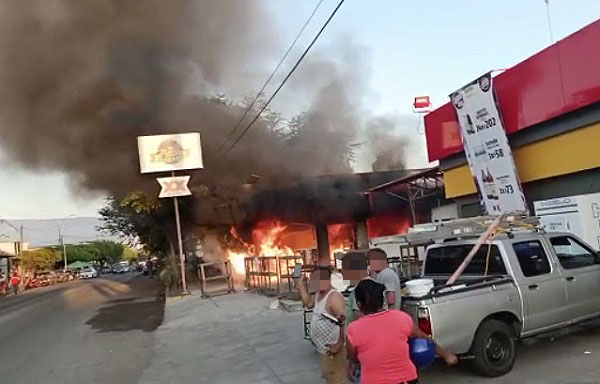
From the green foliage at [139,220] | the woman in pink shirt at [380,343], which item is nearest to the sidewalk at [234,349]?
the woman in pink shirt at [380,343]

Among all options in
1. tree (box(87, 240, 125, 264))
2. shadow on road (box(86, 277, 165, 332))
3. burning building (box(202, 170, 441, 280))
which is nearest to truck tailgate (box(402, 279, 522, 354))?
shadow on road (box(86, 277, 165, 332))

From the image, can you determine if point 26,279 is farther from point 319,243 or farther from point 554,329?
point 554,329

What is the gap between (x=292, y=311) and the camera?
11336 millimetres

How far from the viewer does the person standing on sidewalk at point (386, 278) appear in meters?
4.88

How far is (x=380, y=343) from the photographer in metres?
2.86

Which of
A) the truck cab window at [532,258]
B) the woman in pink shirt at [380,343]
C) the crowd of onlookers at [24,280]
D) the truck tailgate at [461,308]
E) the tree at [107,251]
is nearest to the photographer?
the woman in pink shirt at [380,343]

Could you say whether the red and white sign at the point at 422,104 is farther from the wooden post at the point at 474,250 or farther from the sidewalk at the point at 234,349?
the wooden post at the point at 474,250

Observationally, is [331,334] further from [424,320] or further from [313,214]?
[313,214]

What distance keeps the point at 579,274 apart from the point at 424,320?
2.20 metres

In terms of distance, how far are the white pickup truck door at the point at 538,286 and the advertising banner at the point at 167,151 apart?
15969 mm

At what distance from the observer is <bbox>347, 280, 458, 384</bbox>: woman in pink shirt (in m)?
2.85

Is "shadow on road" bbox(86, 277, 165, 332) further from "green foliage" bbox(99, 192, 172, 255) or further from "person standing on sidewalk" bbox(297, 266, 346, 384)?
"person standing on sidewalk" bbox(297, 266, 346, 384)

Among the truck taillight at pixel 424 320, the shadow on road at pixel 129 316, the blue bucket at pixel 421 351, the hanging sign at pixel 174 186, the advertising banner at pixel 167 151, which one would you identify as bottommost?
the shadow on road at pixel 129 316

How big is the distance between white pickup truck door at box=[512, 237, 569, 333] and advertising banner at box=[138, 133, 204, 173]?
1597cm
